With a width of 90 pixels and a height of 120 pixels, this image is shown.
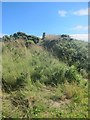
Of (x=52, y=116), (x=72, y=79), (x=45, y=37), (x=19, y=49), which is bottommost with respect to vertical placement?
(x=52, y=116)

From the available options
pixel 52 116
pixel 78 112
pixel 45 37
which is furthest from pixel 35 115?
pixel 45 37

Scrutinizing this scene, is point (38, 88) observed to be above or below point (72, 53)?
below

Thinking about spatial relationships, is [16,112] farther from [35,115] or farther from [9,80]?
[9,80]

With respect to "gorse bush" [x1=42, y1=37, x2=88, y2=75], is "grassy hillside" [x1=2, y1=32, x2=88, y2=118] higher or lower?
lower

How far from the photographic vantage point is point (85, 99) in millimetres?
7449

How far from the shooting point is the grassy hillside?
20.4 feet

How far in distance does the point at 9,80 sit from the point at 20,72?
526mm

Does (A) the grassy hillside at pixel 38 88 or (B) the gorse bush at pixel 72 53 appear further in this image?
(B) the gorse bush at pixel 72 53

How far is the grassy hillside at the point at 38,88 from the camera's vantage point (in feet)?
20.4

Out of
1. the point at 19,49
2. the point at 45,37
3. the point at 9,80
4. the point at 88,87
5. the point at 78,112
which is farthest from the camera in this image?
the point at 45,37

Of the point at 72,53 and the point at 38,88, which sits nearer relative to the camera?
the point at 38,88

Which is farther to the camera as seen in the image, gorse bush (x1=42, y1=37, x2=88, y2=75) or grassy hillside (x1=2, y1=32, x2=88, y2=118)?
gorse bush (x1=42, y1=37, x2=88, y2=75)

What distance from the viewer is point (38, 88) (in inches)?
299

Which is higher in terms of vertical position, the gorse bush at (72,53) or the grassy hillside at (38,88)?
the gorse bush at (72,53)
